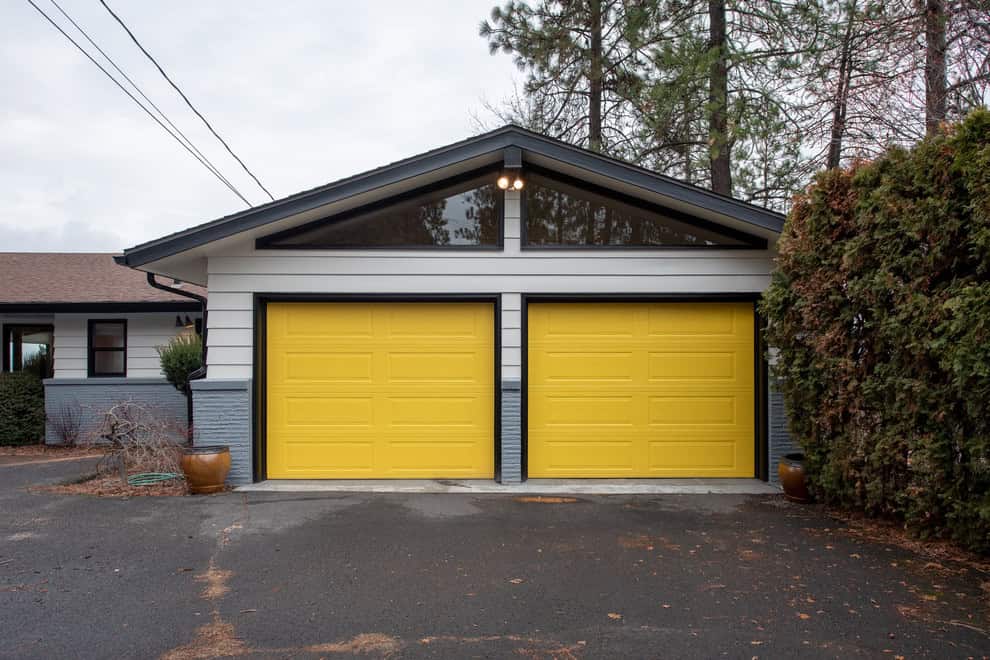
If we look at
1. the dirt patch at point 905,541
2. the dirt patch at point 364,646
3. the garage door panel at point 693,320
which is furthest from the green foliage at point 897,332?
the dirt patch at point 364,646

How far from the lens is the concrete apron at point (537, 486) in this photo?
6.60m

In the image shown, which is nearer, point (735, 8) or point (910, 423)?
point (910, 423)

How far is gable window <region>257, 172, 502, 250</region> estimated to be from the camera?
275 inches

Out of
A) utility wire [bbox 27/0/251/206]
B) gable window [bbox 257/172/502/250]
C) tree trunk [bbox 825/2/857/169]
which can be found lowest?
gable window [bbox 257/172/502/250]

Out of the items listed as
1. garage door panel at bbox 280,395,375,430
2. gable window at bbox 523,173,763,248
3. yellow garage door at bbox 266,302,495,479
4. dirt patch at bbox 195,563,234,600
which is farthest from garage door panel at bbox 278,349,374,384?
dirt patch at bbox 195,563,234,600

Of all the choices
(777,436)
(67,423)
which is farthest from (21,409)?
(777,436)

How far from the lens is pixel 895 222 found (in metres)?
4.78

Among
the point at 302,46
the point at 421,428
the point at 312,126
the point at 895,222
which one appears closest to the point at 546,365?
the point at 421,428

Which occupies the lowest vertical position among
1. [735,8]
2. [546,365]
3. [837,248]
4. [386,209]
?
[546,365]

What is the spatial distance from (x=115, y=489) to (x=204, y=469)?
1163 millimetres

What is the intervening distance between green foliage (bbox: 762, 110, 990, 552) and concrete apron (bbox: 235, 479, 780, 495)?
1087mm

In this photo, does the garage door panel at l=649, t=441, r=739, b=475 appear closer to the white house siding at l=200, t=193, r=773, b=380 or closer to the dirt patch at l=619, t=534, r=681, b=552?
the white house siding at l=200, t=193, r=773, b=380

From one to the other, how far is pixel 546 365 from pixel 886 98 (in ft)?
22.1

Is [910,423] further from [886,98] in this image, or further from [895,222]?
[886,98]
